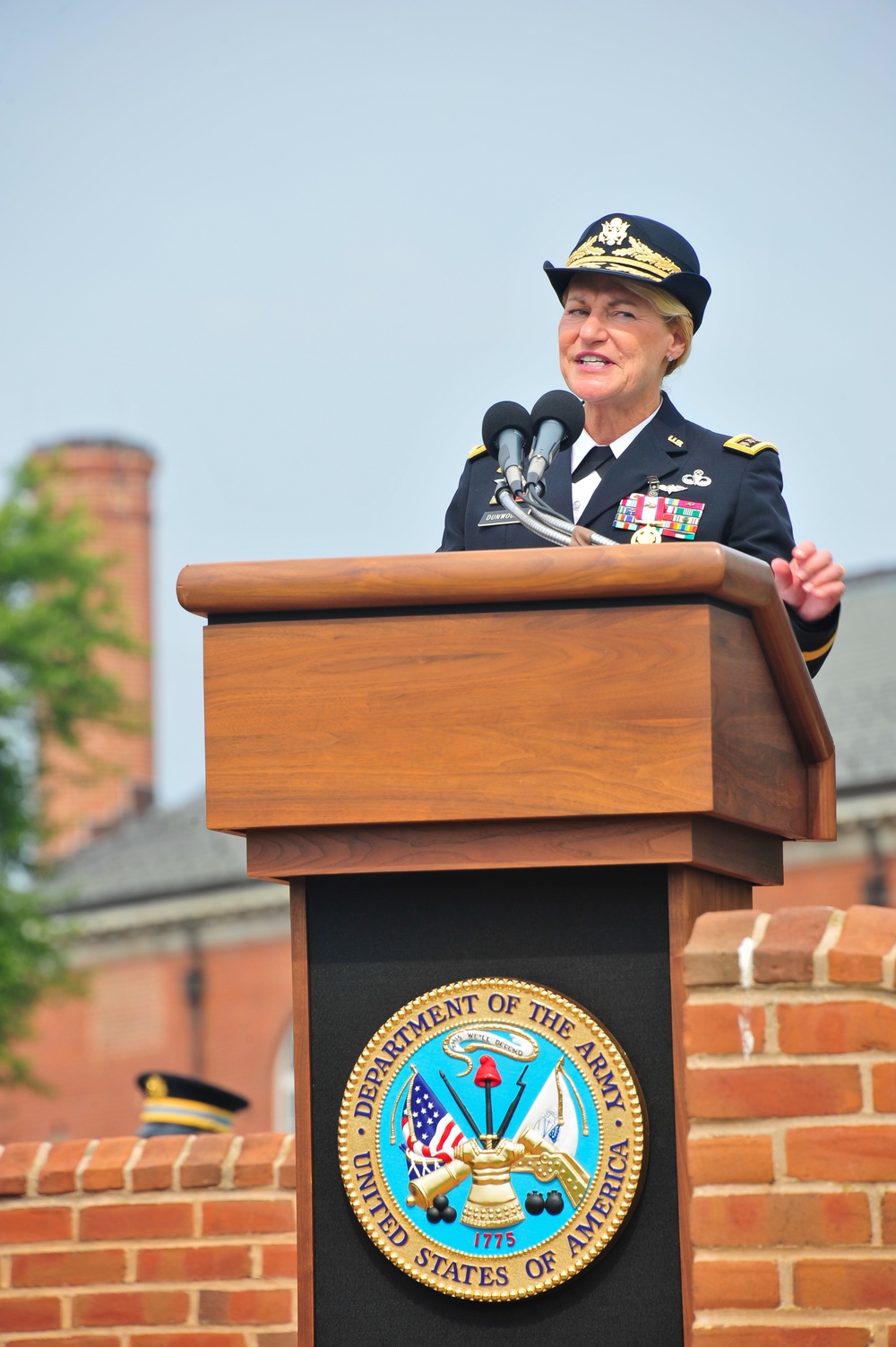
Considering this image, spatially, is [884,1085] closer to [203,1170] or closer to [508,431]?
[508,431]

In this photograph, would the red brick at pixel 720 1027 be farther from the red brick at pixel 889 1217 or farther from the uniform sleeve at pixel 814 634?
the uniform sleeve at pixel 814 634

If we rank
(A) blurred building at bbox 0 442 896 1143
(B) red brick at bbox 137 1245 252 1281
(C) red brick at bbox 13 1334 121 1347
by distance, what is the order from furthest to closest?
(A) blurred building at bbox 0 442 896 1143, (B) red brick at bbox 137 1245 252 1281, (C) red brick at bbox 13 1334 121 1347

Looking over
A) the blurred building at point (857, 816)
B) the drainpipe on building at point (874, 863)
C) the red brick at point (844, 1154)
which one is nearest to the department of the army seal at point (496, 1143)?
the red brick at point (844, 1154)

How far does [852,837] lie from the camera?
24453 millimetres

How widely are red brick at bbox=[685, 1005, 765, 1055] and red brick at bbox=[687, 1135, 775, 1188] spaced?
109 mm

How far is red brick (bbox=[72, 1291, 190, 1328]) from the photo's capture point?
3.70 meters

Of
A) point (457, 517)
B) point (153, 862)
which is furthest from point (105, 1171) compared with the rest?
point (153, 862)

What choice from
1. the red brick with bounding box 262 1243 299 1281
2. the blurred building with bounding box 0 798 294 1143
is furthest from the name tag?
the blurred building with bounding box 0 798 294 1143

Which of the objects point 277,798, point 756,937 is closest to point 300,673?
point 277,798

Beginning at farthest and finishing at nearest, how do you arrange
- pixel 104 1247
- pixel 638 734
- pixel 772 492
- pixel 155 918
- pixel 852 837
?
pixel 155 918 → pixel 852 837 → pixel 104 1247 → pixel 772 492 → pixel 638 734

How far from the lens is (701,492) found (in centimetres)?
301

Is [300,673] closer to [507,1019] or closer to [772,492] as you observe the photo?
[507,1019]

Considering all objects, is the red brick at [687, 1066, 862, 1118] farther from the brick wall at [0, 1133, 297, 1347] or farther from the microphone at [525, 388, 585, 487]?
the brick wall at [0, 1133, 297, 1347]

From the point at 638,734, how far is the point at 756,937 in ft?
1.19
